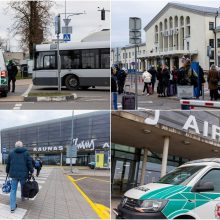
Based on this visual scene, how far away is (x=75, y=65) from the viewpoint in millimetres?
25328

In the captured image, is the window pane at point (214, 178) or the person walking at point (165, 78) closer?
the window pane at point (214, 178)

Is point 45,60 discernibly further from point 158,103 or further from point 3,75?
point 158,103

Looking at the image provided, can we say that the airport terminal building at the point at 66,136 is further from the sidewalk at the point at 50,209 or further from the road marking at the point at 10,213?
the road marking at the point at 10,213

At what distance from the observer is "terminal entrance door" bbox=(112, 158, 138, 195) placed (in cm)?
1767

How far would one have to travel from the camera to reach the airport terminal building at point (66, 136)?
10.8 m

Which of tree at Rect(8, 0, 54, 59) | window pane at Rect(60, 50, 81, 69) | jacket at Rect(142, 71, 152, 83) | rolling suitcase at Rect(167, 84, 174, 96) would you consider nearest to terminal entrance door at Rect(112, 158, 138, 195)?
rolling suitcase at Rect(167, 84, 174, 96)

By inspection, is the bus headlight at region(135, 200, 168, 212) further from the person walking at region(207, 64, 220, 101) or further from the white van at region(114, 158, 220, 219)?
the person walking at region(207, 64, 220, 101)

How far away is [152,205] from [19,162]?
2845mm

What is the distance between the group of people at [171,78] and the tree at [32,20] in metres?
18.8

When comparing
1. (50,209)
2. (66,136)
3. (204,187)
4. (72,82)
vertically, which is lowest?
(50,209)

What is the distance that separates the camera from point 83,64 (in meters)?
25.2

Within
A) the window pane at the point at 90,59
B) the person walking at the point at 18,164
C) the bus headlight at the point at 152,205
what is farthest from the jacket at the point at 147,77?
the bus headlight at the point at 152,205

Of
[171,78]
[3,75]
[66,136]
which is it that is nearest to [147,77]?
[171,78]

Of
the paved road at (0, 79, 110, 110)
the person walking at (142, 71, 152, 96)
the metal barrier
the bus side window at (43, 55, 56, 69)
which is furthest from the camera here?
the bus side window at (43, 55, 56, 69)
